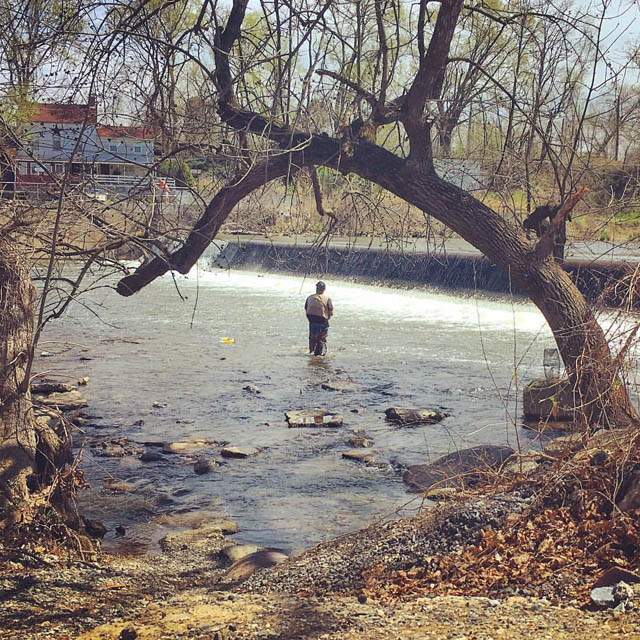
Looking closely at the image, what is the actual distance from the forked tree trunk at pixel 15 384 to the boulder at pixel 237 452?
436cm

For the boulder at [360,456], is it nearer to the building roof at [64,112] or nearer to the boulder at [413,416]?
the boulder at [413,416]

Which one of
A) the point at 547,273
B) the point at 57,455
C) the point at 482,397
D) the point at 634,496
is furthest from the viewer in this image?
the point at 482,397

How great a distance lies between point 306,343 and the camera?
1889 cm

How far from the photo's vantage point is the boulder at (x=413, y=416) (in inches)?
478

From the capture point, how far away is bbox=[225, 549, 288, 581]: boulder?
6449 mm

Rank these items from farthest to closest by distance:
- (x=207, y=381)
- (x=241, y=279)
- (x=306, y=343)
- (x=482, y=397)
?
(x=241, y=279)
(x=306, y=343)
(x=207, y=381)
(x=482, y=397)

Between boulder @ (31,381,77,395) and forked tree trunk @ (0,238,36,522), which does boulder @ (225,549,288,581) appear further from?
boulder @ (31,381,77,395)

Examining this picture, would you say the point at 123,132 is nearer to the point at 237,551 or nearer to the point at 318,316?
the point at 237,551

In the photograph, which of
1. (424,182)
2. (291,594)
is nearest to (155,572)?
(291,594)

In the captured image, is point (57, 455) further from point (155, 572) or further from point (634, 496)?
point (634, 496)

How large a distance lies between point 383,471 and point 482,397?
13.7 ft

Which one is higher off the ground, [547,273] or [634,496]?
[547,273]

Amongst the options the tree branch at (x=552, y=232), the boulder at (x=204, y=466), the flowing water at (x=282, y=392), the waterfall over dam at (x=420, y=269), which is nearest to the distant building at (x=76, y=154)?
the flowing water at (x=282, y=392)

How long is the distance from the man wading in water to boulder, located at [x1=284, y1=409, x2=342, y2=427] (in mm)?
3463
